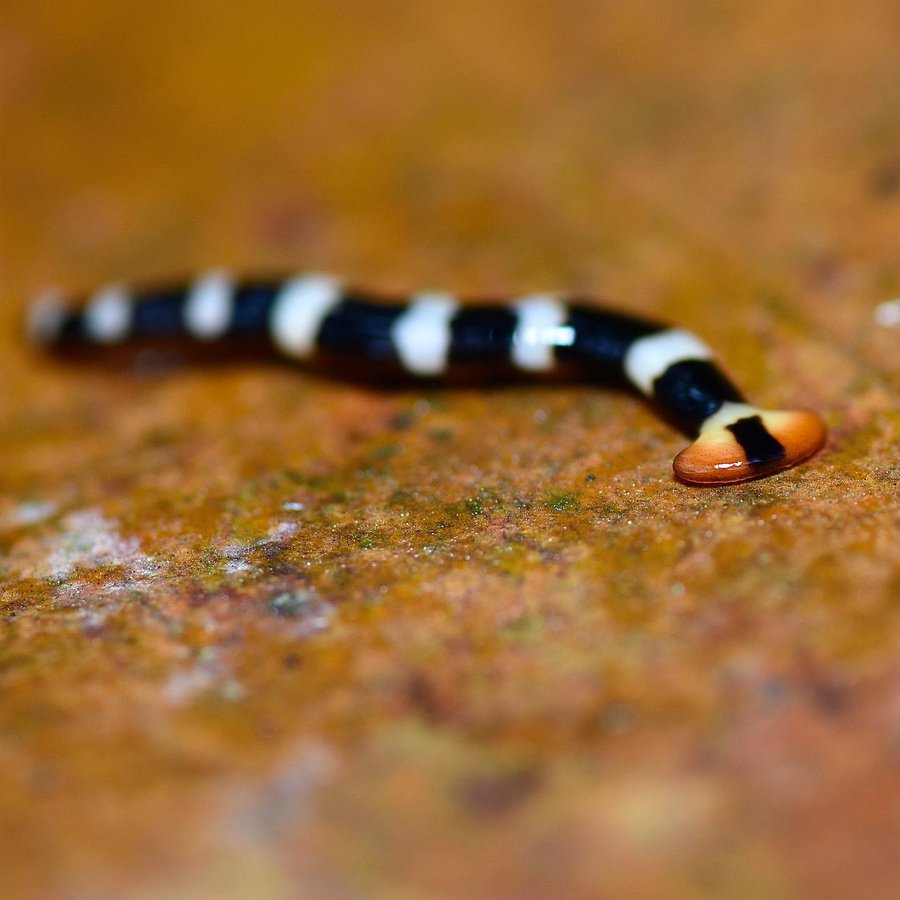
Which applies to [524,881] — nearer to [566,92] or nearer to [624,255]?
[624,255]

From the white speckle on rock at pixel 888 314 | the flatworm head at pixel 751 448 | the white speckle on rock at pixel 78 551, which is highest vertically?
the white speckle on rock at pixel 888 314

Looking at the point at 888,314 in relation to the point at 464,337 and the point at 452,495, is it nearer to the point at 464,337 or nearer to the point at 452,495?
the point at 464,337

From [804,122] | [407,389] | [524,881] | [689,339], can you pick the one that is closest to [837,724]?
[524,881]

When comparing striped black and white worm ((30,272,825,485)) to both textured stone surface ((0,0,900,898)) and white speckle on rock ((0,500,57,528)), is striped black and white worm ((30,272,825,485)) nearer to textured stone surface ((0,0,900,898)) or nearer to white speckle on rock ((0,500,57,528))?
textured stone surface ((0,0,900,898))

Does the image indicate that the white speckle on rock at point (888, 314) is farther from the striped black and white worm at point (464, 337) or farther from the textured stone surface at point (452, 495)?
the striped black and white worm at point (464, 337)

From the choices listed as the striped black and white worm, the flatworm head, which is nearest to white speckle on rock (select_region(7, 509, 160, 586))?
the striped black and white worm

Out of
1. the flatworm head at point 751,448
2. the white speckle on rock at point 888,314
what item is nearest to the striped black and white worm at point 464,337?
the flatworm head at point 751,448

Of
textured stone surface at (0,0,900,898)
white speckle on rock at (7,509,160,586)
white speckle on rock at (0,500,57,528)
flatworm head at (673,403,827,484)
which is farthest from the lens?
white speckle on rock at (0,500,57,528)
